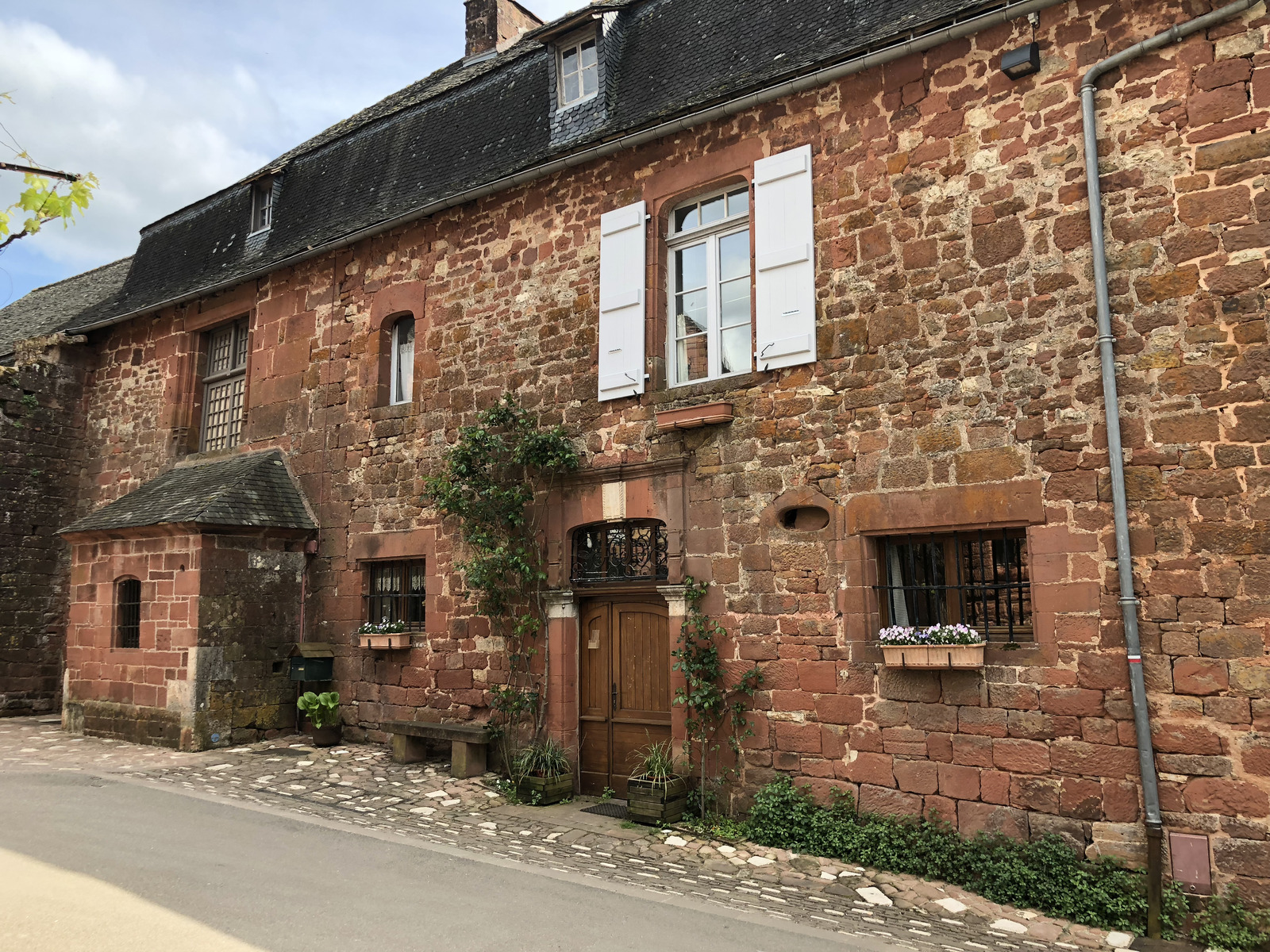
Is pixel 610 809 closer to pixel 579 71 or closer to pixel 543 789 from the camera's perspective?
pixel 543 789

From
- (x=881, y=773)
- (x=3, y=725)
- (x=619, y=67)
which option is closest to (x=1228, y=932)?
(x=881, y=773)

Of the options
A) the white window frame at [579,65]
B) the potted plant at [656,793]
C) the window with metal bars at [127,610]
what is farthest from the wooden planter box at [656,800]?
the window with metal bars at [127,610]

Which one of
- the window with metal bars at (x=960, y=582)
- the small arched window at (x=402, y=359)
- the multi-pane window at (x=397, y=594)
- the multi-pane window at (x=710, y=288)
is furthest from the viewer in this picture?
the small arched window at (x=402, y=359)

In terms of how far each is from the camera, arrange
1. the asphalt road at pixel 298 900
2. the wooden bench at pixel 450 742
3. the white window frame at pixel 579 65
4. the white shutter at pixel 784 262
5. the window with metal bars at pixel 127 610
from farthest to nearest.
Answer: the window with metal bars at pixel 127 610 < the white window frame at pixel 579 65 < the wooden bench at pixel 450 742 < the white shutter at pixel 784 262 < the asphalt road at pixel 298 900

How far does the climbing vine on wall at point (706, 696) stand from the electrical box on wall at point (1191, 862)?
108 inches

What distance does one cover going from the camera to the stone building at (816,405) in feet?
17.9

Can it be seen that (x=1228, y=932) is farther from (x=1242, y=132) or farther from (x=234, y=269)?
(x=234, y=269)

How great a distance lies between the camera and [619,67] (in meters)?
8.83

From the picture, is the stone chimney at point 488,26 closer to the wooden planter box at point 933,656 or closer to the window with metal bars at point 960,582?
the window with metal bars at point 960,582

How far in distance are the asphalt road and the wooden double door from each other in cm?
211

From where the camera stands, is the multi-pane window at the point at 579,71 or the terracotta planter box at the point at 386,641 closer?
the multi-pane window at the point at 579,71

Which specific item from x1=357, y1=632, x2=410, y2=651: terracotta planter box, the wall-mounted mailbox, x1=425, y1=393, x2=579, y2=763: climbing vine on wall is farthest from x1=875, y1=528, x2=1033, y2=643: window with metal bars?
the wall-mounted mailbox

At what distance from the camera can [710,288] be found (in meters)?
7.78

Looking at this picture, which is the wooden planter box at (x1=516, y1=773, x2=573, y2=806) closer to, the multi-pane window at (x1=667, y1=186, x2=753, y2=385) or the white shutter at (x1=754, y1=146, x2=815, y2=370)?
the multi-pane window at (x1=667, y1=186, x2=753, y2=385)
